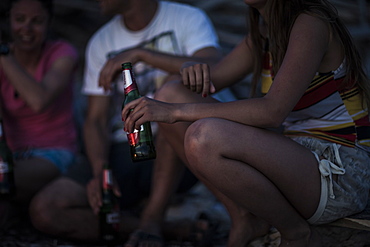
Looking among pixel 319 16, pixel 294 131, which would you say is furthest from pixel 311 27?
pixel 294 131

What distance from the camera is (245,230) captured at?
2551 mm

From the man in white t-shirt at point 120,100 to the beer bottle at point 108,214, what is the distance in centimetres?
5

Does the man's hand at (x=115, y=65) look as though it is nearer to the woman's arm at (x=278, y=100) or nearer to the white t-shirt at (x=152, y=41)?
the white t-shirt at (x=152, y=41)

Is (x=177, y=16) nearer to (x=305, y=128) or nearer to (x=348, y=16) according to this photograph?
(x=305, y=128)

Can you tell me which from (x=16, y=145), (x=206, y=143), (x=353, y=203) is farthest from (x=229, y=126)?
(x=16, y=145)

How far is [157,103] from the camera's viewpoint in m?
2.30

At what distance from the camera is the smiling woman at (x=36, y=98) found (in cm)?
345

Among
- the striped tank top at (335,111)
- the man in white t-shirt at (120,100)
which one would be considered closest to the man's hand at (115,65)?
the man in white t-shirt at (120,100)

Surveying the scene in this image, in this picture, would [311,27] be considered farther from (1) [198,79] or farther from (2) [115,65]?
(2) [115,65]

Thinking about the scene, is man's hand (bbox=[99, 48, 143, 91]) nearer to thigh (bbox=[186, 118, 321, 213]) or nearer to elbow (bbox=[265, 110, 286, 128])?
thigh (bbox=[186, 118, 321, 213])

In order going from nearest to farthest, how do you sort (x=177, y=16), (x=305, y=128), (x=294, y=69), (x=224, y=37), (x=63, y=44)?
(x=294, y=69), (x=305, y=128), (x=177, y=16), (x=63, y=44), (x=224, y=37)

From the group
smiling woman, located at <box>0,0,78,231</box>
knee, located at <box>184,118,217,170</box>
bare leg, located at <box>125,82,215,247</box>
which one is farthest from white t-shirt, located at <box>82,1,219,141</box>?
knee, located at <box>184,118,217,170</box>

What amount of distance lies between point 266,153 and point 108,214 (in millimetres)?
1286

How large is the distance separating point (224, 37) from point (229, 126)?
11.9 feet
